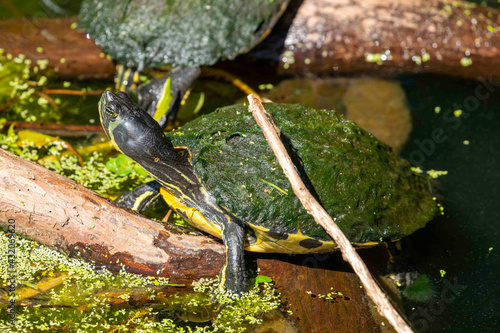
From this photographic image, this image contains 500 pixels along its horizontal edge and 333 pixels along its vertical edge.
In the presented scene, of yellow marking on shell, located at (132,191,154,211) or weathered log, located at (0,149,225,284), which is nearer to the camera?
weathered log, located at (0,149,225,284)

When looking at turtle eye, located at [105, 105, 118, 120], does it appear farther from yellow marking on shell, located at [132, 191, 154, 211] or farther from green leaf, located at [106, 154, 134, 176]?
green leaf, located at [106, 154, 134, 176]

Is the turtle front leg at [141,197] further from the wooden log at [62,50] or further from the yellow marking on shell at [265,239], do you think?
the wooden log at [62,50]

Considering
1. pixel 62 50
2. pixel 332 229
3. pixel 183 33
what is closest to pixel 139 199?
pixel 332 229

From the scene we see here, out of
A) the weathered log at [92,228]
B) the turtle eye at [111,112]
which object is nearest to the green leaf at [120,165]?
the turtle eye at [111,112]

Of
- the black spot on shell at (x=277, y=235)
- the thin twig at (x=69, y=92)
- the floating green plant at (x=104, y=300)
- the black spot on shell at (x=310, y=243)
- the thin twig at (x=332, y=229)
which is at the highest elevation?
the thin twig at (x=332, y=229)

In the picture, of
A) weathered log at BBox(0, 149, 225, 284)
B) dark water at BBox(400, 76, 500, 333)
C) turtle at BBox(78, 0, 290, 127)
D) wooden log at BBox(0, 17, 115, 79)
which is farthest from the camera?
wooden log at BBox(0, 17, 115, 79)

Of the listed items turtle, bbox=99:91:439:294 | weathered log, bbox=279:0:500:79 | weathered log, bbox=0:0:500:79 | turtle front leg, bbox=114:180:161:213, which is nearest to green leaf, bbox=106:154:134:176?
turtle front leg, bbox=114:180:161:213

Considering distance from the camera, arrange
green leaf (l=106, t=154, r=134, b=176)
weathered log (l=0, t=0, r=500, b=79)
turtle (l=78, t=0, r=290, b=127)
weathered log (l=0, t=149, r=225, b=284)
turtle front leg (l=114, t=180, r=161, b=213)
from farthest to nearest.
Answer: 1. weathered log (l=0, t=0, r=500, b=79)
2. turtle (l=78, t=0, r=290, b=127)
3. green leaf (l=106, t=154, r=134, b=176)
4. turtle front leg (l=114, t=180, r=161, b=213)
5. weathered log (l=0, t=149, r=225, b=284)

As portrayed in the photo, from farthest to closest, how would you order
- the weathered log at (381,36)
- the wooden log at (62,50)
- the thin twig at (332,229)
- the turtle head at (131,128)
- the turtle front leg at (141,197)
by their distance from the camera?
the weathered log at (381,36) < the wooden log at (62,50) < the turtle front leg at (141,197) < the turtle head at (131,128) < the thin twig at (332,229)
